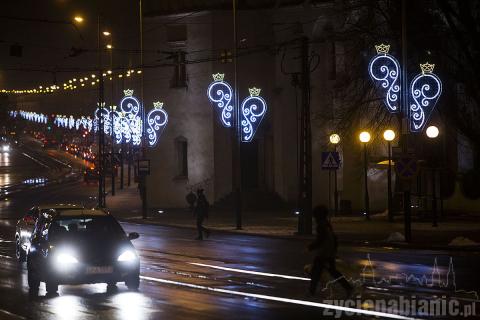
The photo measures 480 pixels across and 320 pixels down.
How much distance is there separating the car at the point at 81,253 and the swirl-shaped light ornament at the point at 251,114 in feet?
104

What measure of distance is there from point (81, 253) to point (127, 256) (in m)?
0.92

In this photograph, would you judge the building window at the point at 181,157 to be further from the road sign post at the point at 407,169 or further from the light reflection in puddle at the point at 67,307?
the light reflection in puddle at the point at 67,307

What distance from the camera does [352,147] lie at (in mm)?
50625

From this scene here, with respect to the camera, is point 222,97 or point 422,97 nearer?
point 422,97

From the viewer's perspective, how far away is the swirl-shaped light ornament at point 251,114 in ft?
164

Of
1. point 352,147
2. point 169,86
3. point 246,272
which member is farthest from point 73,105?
point 246,272

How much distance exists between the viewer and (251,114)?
50312mm

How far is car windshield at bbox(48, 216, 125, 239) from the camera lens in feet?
58.5

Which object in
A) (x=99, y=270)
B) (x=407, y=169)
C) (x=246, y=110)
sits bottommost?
(x=99, y=270)

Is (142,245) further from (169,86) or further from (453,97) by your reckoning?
(169,86)

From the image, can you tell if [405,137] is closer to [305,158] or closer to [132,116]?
[305,158]

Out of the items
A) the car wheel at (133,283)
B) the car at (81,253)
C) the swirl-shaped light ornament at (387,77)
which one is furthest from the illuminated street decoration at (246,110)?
the car wheel at (133,283)

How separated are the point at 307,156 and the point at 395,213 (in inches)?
499

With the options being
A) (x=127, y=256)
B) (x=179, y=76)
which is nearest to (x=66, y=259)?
(x=127, y=256)
